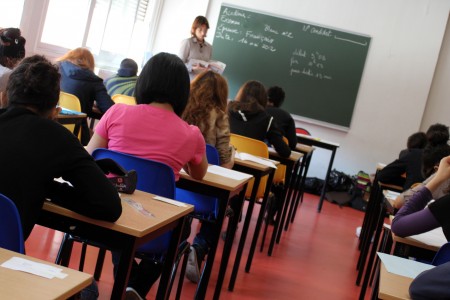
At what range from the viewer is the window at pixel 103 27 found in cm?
647

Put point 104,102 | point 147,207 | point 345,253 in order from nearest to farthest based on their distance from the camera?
point 147,207, point 104,102, point 345,253

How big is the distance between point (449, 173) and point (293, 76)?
6.23m

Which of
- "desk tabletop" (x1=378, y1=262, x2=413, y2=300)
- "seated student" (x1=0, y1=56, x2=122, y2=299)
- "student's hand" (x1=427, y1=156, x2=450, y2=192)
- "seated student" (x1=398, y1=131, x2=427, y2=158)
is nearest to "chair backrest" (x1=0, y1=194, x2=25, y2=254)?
"seated student" (x1=0, y1=56, x2=122, y2=299)

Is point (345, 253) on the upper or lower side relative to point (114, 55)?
lower

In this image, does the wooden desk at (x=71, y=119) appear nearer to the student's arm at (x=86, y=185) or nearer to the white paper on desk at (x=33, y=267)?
the student's arm at (x=86, y=185)

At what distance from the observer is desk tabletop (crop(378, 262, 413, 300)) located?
1842 mm

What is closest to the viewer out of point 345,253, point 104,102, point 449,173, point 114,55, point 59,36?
point 449,173

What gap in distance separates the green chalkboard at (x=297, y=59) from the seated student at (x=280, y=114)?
3332 millimetres

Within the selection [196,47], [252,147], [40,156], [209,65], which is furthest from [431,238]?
[196,47]

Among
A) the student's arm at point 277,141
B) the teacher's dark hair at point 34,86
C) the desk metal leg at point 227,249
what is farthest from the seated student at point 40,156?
the student's arm at point 277,141

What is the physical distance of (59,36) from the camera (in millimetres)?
6574

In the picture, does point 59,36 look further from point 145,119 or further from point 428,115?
point 428,115

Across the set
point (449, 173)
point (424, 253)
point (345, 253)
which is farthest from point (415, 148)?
point (424, 253)

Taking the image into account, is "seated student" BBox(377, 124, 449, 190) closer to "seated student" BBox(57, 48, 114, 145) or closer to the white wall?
"seated student" BBox(57, 48, 114, 145)
